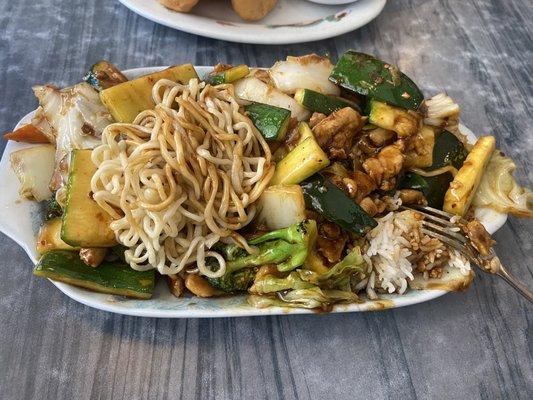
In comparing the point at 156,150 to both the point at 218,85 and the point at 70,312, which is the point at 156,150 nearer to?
the point at 218,85

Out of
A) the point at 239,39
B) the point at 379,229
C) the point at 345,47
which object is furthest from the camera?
the point at 345,47

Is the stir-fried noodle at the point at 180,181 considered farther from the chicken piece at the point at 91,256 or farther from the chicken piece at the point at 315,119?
the chicken piece at the point at 315,119

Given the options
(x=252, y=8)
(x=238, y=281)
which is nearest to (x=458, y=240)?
(x=238, y=281)

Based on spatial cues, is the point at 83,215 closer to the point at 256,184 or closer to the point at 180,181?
the point at 180,181

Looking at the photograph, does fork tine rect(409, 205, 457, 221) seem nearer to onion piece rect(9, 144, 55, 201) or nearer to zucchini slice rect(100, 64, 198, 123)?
zucchini slice rect(100, 64, 198, 123)

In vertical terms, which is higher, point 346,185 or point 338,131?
point 338,131

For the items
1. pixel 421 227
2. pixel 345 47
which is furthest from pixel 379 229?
pixel 345 47
